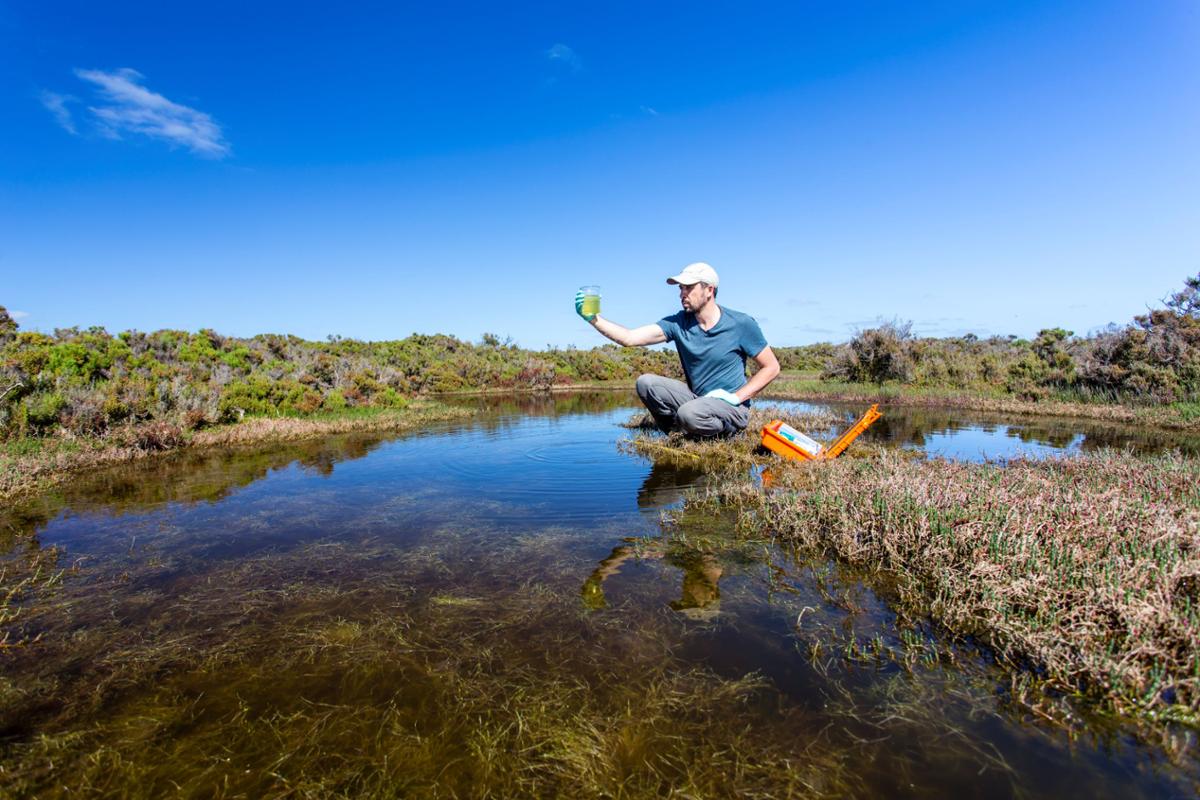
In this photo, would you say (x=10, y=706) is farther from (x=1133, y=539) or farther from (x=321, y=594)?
(x=1133, y=539)

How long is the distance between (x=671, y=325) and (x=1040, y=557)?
5.14 meters

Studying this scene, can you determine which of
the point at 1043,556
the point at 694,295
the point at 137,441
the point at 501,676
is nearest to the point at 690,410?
the point at 694,295

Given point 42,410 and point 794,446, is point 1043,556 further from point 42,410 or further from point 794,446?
point 42,410

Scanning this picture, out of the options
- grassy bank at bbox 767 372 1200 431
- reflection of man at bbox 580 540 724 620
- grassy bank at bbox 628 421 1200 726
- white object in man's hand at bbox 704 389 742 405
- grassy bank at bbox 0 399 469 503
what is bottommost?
grassy bank at bbox 767 372 1200 431

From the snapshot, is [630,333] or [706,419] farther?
[706,419]

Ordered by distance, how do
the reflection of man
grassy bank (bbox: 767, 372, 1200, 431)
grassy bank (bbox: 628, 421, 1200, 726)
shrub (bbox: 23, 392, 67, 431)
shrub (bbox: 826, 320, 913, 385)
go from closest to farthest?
grassy bank (bbox: 628, 421, 1200, 726), the reflection of man, shrub (bbox: 23, 392, 67, 431), grassy bank (bbox: 767, 372, 1200, 431), shrub (bbox: 826, 320, 913, 385)

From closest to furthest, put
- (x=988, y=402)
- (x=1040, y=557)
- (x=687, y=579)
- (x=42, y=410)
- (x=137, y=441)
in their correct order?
(x=1040, y=557) < (x=687, y=579) < (x=42, y=410) < (x=137, y=441) < (x=988, y=402)

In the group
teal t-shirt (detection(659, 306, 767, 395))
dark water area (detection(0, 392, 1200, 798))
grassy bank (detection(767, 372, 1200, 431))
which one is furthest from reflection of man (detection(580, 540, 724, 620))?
→ grassy bank (detection(767, 372, 1200, 431))

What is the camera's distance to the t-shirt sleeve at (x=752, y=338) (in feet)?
25.0

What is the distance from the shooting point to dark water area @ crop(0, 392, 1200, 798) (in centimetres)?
209

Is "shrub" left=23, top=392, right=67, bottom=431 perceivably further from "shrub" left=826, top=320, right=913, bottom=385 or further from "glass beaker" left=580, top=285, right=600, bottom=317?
"shrub" left=826, top=320, right=913, bottom=385

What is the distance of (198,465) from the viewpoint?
894cm

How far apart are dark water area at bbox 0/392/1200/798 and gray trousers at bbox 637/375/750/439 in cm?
295

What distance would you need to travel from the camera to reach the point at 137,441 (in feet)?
32.8
